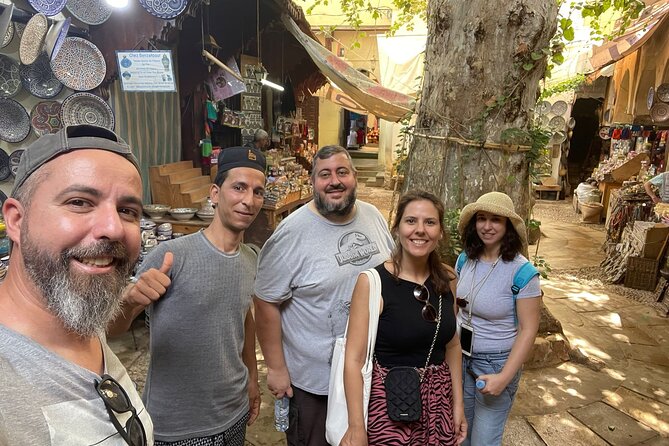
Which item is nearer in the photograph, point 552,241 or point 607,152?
point 552,241

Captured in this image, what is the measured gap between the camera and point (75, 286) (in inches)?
36.4

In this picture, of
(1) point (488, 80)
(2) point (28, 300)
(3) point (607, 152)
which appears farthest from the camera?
(3) point (607, 152)

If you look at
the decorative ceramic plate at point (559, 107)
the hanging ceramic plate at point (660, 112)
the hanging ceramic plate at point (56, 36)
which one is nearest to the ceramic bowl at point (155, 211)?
the hanging ceramic plate at point (56, 36)

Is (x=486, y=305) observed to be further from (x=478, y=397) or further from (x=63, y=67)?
(x=63, y=67)

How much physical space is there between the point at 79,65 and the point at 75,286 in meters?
3.68

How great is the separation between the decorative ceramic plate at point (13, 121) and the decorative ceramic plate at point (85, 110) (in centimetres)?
33

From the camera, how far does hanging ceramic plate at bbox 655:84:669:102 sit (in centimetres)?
643

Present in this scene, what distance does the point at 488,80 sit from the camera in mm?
3016

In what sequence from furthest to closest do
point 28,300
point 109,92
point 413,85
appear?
point 413,85 < point 109,92 < point 28,300

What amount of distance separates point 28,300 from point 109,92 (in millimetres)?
4077

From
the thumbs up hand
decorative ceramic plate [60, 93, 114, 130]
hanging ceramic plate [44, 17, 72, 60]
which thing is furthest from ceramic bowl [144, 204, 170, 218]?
the thumbs up hand

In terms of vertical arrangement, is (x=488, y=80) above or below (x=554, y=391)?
above

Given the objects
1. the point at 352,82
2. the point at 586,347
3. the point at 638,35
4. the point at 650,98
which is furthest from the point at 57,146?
the point at 650,98

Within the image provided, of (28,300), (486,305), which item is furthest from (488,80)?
(28,300)
